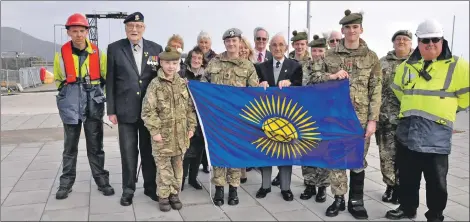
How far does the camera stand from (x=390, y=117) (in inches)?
176

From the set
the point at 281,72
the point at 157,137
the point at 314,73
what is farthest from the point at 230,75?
the point at 157,137

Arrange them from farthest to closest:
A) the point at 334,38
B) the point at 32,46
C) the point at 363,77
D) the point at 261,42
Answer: the point at 32,46 < the point at 334,38 < the point at 261,42 < the point at 363,77

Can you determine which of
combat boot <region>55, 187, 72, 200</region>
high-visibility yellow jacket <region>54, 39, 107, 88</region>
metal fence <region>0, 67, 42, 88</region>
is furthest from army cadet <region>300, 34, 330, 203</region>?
metal fence <region>0, 67, 42, 88</region>

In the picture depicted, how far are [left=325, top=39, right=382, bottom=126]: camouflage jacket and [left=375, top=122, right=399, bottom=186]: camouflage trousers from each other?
0.60 m

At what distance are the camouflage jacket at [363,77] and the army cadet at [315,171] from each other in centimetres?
25

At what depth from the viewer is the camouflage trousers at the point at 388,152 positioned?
179 inches

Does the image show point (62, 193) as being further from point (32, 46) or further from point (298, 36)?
point (32, 46)

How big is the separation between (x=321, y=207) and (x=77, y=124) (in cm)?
303

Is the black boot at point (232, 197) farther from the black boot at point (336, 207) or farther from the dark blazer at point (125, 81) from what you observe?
the dark blazer at point (125, 81)

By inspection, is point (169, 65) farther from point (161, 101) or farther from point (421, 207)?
point (421, 207)

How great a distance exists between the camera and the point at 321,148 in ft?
14.4

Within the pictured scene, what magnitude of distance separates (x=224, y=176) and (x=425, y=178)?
215 centimetres

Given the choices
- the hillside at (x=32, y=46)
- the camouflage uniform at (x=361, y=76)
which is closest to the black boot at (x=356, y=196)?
the camouflage uniform at (x=361, y=76)

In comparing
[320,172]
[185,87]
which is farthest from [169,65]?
[320,172]
